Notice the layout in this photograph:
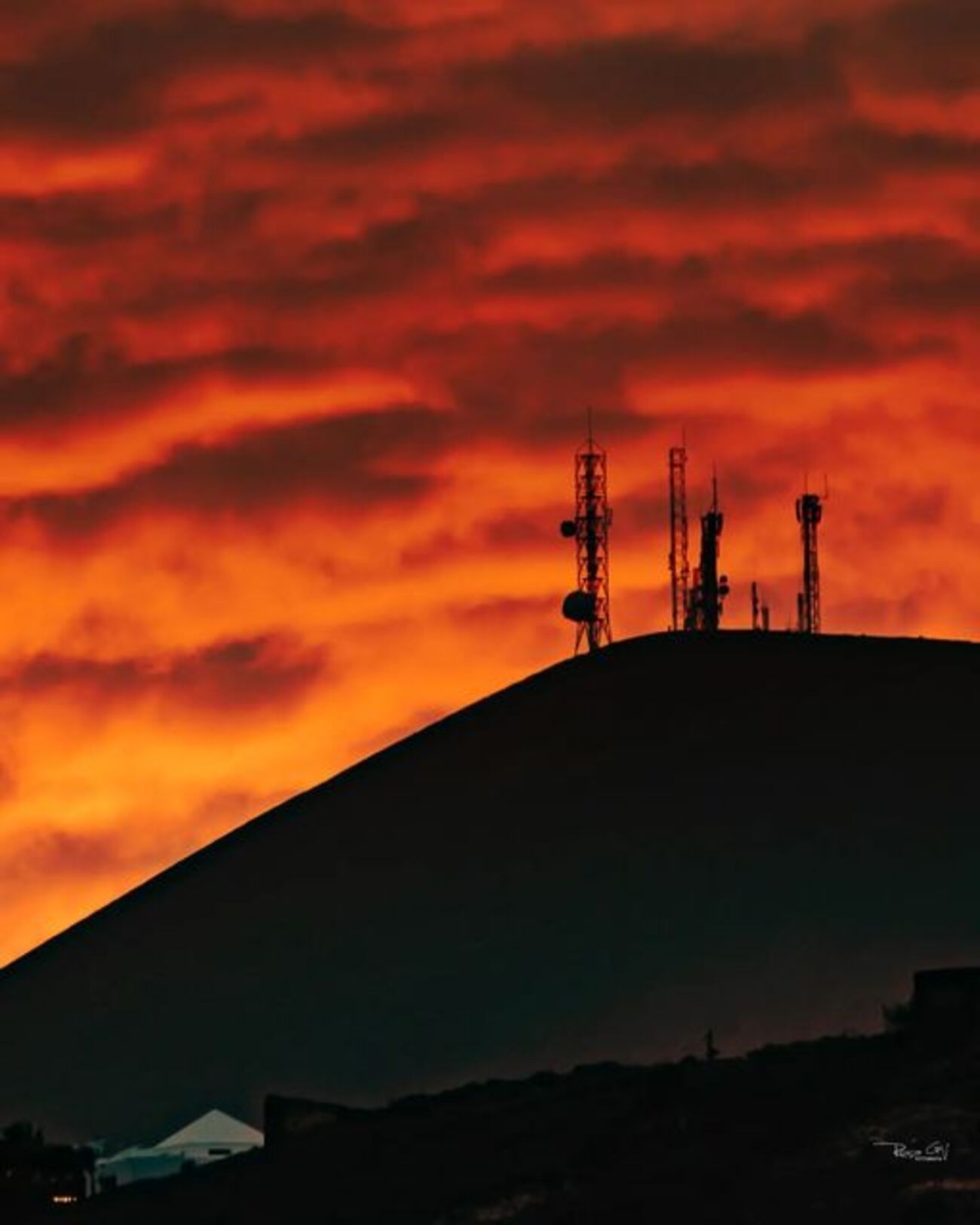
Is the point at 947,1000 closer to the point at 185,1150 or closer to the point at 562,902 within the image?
the point at 185,1150

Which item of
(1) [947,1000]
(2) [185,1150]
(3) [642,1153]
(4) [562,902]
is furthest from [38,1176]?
(1) [947,1000]

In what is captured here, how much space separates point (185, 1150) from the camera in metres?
144

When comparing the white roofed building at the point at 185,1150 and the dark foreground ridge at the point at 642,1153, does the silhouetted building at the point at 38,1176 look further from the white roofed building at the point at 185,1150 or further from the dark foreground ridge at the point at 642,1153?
the white roofed building at the point at 185,1150

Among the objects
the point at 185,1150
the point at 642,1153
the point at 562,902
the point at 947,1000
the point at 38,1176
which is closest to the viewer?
the point at 642,1153

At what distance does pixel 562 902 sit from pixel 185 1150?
1423cm

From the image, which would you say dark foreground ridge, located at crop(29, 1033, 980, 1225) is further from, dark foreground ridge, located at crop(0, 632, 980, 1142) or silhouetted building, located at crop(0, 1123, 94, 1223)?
dark foreground ridge, located at crop(0, 632, 980, 1142)

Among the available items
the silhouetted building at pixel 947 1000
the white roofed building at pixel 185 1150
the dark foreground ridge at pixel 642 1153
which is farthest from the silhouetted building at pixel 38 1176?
the silhouetted building at pixel 947 1000

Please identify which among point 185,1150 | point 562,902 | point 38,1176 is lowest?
point 38,1176

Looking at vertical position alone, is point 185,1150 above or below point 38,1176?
above

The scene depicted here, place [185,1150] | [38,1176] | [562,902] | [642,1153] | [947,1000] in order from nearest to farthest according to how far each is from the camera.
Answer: [642,1153], [947,1000], [38,1176], [185,1150], [562,902]

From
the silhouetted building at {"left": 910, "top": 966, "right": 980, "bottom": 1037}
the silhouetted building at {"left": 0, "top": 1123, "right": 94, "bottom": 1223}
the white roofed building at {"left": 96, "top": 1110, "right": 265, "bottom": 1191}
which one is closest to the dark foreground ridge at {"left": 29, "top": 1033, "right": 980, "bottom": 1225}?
the silhouetted building at {"left": 910, "top": 966, "right": 980, "bottom": 1037}

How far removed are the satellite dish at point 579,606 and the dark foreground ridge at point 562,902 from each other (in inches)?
236

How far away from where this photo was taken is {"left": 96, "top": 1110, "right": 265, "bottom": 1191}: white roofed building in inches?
5610

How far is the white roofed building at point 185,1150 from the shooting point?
142500 millimetres
